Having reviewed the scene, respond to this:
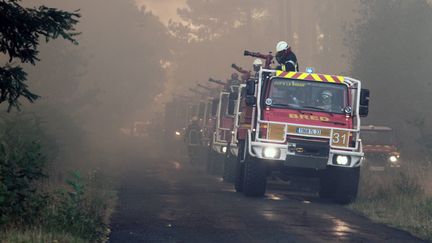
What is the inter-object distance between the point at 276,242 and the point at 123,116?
60.4 metres

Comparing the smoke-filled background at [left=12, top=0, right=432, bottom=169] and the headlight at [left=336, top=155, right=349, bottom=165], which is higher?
the smoke-filled background at [left=12, top=0, right=432, bottom=169]

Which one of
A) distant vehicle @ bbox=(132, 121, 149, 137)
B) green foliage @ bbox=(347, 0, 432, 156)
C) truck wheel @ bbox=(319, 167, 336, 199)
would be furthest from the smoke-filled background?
truck wheel @ bbox=(319, 167, 336, 199)

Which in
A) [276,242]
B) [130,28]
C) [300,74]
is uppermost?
[130,28]

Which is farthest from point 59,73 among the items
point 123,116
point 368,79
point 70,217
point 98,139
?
point 123,116

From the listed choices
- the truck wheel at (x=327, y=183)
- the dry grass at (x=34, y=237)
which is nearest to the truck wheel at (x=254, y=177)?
the truck wheel at (x=327, y=183)

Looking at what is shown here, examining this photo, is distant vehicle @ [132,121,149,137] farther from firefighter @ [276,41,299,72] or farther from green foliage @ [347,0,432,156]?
firefighter @ [276,41,299,72]

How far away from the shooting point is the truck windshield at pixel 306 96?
18.4m

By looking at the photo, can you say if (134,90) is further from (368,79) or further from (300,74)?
(300,74)

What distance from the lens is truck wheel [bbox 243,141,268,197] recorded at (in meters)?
18.3

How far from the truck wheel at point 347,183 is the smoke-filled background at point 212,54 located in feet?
31.8

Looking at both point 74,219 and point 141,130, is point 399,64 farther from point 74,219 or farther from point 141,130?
point 141,130

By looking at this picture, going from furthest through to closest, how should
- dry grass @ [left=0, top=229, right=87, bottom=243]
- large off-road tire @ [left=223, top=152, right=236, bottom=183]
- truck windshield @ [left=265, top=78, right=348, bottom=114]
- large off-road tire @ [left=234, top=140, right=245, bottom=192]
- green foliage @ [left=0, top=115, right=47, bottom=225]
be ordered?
1. large off-road tire @ [left=223, top=152, right=236, bottom=183]
2. large off-road tire @ [left=234, top=140, right=245, bottom=192]
3. truck windshield @ [left=265, top=78, right=348, bottom=114]
4. green foliage @ [left=0, top=115, right=47, bottom=225]
5. dry grass @ [left=0, top=229, right=87, bottom=243]

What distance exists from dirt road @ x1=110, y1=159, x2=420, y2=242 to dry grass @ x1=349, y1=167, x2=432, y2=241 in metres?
0.39

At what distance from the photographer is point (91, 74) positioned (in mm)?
56719
